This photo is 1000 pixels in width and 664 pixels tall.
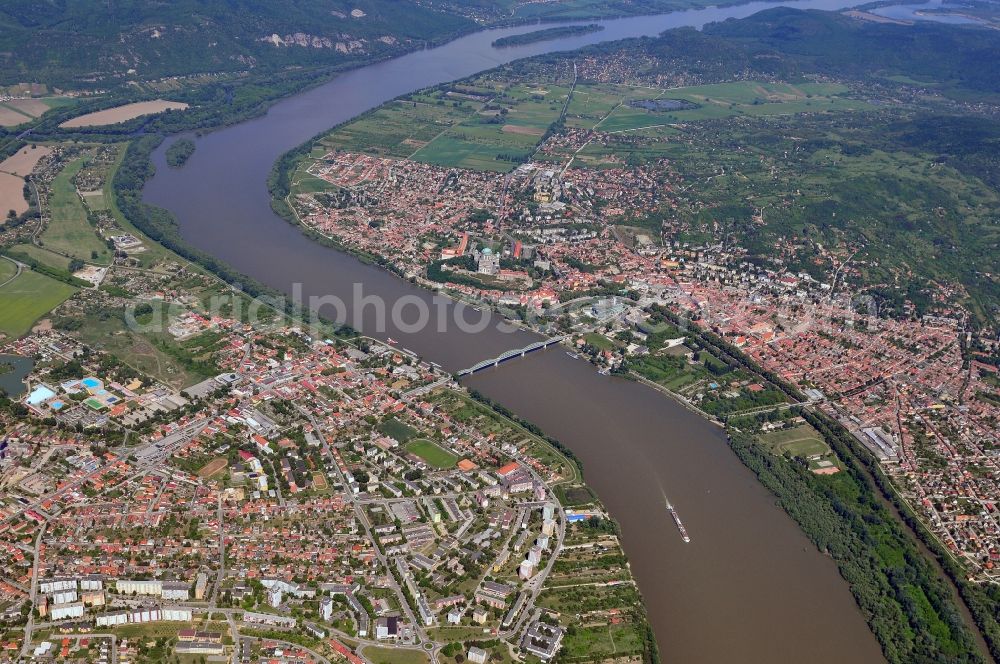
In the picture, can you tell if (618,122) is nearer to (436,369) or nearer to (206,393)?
(436,369)

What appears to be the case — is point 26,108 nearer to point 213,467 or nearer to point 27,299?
point 27,299

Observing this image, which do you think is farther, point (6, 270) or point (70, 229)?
point (70, 229)

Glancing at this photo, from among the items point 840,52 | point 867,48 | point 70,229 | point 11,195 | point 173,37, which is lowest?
point 70,229

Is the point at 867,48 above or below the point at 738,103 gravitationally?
above

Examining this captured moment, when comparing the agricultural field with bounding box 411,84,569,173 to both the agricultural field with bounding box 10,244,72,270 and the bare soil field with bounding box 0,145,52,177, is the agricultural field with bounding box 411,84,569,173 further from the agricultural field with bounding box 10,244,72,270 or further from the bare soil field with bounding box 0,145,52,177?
the agricultural field with bounding box 10,244,72,270

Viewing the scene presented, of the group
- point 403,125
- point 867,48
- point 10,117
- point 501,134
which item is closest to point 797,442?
point 501,134

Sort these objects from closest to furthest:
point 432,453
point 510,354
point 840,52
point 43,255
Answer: point 432,453 → point 510,354 → point 43,255 → point 840,52

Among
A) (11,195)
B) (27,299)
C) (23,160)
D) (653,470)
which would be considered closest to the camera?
(653,470)

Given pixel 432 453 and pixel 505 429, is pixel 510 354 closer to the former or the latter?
pixel 505 429
